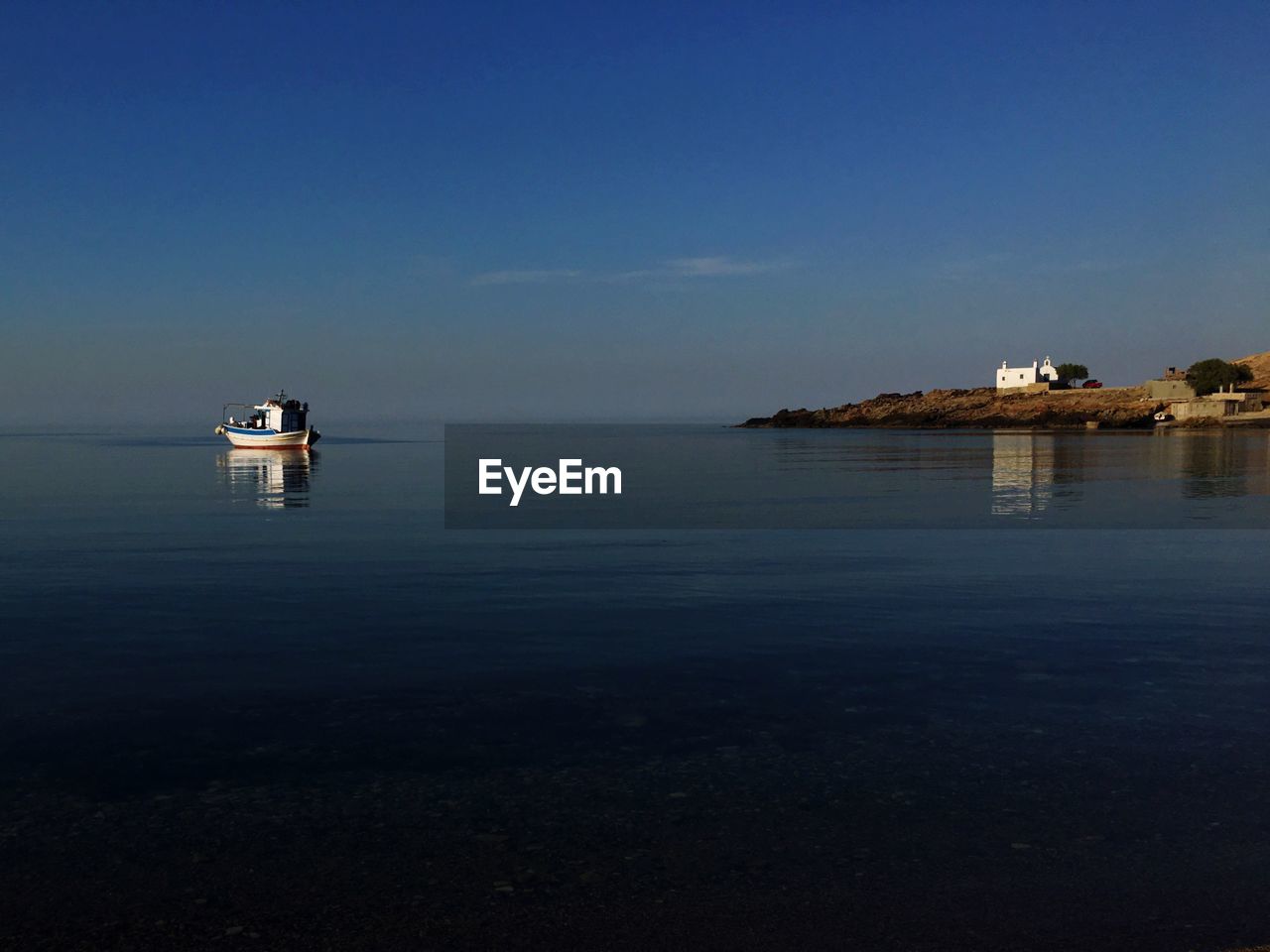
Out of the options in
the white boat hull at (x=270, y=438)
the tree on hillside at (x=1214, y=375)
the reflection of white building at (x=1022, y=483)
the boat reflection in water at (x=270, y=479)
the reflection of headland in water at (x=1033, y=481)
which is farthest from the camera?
the tree on hillside at (x=1214, y=375)

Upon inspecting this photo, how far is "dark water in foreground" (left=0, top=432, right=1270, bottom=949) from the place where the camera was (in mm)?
6156

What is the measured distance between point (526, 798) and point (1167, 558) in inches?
722

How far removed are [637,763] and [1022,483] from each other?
140 feet

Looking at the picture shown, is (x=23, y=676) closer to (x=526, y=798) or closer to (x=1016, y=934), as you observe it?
(x=526, y=798)

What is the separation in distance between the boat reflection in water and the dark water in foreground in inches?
878

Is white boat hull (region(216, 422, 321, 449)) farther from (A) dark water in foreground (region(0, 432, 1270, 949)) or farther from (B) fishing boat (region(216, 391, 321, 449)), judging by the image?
(A) dark water in foreground (region(0, 432, 1270, 949))

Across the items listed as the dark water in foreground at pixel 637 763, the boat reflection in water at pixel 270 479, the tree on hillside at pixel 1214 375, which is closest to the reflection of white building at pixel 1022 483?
the dark water in foreground at pixel 637 763

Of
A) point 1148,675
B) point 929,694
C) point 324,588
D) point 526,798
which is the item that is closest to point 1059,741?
point 929,694

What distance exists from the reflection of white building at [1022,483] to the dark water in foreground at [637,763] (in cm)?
1574

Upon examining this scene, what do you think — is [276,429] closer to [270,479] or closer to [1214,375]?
[270,479]

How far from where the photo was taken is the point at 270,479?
5572 centimetres

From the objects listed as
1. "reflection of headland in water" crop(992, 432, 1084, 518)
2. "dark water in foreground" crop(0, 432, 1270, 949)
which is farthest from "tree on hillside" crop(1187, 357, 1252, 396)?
"dark water in foreground" crop(0, 432, 1270, 949)

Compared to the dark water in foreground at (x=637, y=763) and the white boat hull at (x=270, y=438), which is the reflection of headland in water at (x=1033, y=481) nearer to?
the dark water in foreground at (x=637, y=763)

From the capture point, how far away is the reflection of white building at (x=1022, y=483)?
113ft
